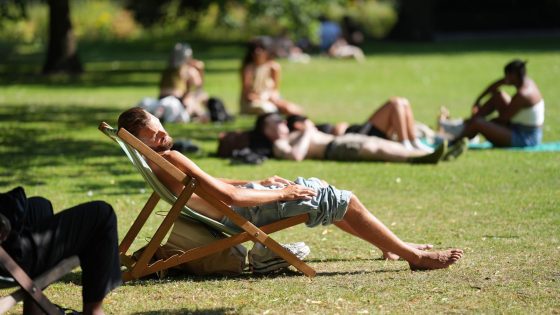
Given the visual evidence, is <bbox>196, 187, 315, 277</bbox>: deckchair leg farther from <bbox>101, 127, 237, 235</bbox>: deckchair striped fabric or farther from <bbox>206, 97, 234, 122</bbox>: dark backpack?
<bbox>206, 97, 234, 122</bbox>: dark backpack

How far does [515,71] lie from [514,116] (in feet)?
2.24

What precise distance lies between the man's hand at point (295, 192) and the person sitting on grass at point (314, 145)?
5.70 meters

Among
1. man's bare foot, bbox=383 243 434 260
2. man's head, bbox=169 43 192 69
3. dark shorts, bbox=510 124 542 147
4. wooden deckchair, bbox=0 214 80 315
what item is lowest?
man's head, bbox=169 43 192 69

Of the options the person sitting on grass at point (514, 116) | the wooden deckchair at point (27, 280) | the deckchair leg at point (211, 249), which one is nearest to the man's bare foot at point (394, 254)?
the deckchair leg at point (211, 249)

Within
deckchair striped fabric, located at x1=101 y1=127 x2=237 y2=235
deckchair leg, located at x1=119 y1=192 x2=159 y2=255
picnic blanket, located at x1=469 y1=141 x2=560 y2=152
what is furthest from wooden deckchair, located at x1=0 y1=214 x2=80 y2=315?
picnic blanket, located at x1=469 y1=141 x2=560 y2=152

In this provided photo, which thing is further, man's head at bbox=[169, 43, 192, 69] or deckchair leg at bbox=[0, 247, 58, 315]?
man's head at bbox=[169, 43, 192, 69]

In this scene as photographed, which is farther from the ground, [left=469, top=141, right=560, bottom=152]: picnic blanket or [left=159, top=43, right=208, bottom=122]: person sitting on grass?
[left=469, top=141, right=560, bottom=152]: picnic blanket

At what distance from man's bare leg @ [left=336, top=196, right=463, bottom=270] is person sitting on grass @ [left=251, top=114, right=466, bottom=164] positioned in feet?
17.5

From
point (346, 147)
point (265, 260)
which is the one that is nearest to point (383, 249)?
point (265, 260)

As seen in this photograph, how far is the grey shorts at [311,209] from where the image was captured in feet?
21.7

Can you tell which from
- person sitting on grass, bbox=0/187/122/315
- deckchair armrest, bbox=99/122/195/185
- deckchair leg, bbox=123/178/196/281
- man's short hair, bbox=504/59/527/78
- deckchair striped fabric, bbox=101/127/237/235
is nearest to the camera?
person sitting on grass, bbox=0/187/122/315

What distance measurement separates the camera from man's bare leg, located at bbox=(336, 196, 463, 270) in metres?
6.73

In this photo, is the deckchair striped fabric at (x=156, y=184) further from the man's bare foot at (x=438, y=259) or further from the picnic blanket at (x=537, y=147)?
the picnic blanket at (x=537, y=147)

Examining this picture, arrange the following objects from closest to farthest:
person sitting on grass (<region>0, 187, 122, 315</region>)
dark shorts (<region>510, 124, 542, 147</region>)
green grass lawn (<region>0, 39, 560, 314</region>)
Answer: person sitting on grass (<region>0, 187, 122, 315</region>), green grass lawn (<region>0, 39, 560, 314</region>), dark shorts (<region>510, 124, 542, 147</region>)
